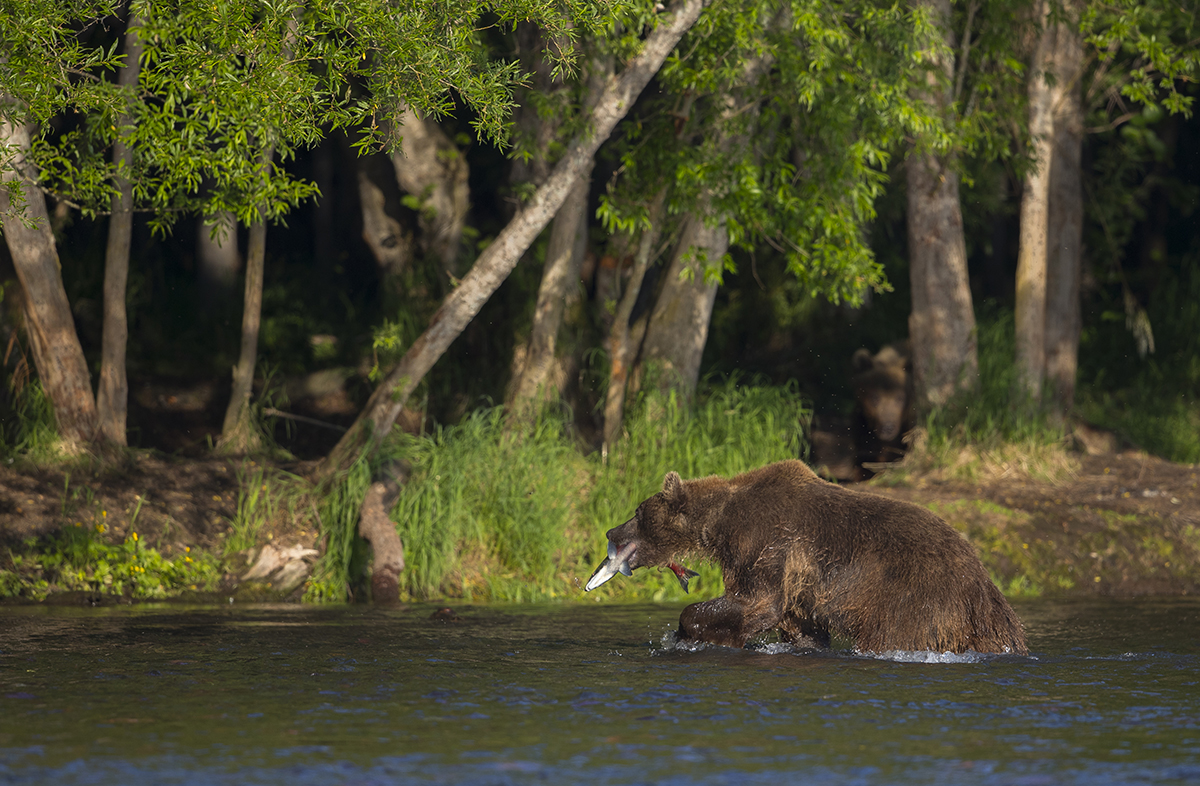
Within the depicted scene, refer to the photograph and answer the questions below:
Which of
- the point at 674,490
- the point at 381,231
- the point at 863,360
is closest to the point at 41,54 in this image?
the point at 674,490

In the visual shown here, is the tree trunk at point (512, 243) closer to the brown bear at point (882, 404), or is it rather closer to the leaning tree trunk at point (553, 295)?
the leaning tree trunk at point (553, 295)

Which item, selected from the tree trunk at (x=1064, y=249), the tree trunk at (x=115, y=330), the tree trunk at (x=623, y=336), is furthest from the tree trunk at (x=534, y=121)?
the tree trunk at (x=1064, y=249)

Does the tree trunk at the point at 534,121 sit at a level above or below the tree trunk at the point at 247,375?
above

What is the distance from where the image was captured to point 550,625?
34.0ft

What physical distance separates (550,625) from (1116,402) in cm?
1385

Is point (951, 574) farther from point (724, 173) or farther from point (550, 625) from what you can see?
point (724, 173)

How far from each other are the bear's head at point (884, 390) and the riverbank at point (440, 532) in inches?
135

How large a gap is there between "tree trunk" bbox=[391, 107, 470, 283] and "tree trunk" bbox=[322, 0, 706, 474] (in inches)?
167

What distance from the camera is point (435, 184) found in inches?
695

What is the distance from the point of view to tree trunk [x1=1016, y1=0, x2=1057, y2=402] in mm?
16797

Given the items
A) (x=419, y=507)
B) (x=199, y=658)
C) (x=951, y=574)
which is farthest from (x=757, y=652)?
(x=419, y=507)

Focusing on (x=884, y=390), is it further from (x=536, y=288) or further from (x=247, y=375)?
(x=247, y=375)

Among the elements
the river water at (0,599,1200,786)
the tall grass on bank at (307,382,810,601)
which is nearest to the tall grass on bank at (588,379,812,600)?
the tall grass on bank at (307,382,810,601)

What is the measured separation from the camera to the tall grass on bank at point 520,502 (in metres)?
12.6
